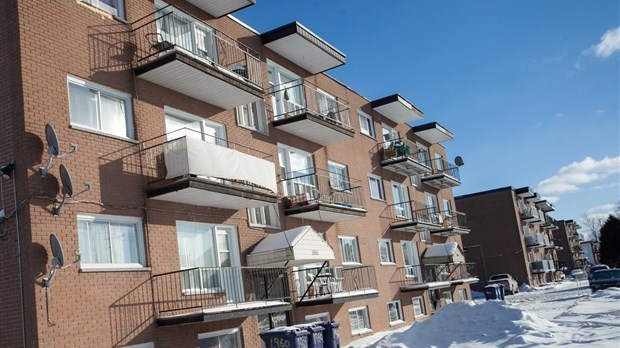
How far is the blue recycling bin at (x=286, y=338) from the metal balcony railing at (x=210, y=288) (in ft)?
3.76

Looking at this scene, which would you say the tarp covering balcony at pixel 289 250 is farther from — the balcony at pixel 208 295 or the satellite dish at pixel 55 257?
the satellite dish at pixel 55 257

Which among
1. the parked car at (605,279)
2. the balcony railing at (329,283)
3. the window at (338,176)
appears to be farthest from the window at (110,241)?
the parked car at (605,279)

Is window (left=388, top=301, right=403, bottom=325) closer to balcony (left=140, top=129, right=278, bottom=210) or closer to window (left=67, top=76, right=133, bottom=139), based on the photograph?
balcony (left=140, top=129, right=278, bottom=210)

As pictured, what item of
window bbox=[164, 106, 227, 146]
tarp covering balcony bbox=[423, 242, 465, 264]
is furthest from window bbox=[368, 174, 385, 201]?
window bbox=[164, 106, 227, 146]

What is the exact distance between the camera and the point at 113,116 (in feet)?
45.5

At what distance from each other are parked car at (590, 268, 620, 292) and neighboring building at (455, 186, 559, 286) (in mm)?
27608

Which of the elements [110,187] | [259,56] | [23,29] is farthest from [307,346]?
[259,56]

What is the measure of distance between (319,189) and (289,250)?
5.58 m

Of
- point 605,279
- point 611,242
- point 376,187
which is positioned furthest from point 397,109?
point 611,242

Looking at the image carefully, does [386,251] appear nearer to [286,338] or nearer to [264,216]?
[264,216]

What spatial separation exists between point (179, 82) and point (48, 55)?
3.59 meters

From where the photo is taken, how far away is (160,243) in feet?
45.8

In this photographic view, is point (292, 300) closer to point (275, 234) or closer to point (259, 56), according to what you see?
point (275, 234)

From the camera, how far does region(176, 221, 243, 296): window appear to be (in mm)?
14749
